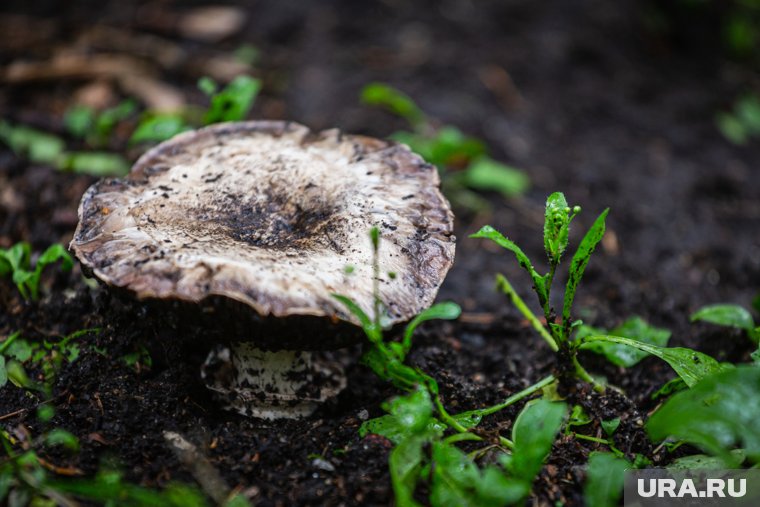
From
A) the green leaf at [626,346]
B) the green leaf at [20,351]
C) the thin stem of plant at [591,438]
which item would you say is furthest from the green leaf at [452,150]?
the green leaf at [20,351]

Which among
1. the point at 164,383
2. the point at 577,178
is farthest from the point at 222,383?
the point at 577,178

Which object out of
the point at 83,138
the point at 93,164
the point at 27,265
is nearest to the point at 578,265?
the point at 27,265

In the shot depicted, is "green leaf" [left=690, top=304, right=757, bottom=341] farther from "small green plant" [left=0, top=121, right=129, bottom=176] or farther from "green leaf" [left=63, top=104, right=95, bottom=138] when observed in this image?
"green leaf" [left=63, top=104, right=95, bottom=138]

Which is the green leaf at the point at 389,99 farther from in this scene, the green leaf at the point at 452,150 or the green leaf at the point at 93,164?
the green leaf at the point at 93,164

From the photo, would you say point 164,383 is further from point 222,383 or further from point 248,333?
point 248,333

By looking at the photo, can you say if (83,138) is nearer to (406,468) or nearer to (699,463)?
(406,468)
